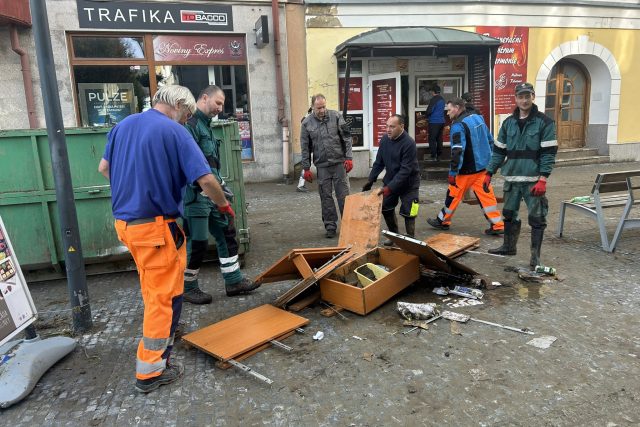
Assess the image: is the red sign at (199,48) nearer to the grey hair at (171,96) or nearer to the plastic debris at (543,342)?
the grey hair at (171,96)

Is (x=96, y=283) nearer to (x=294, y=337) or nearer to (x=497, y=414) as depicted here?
(x=294, y=337)

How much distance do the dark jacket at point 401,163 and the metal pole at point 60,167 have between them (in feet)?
10.8

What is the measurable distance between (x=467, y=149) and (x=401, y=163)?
1185 mm

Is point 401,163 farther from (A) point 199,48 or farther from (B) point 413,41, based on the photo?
(A) point 199,48

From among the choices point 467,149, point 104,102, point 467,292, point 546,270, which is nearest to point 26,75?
point 104,102

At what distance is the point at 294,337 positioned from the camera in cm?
357

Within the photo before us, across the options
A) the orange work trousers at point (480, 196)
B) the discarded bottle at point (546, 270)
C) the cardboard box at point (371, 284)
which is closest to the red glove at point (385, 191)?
the cardboard box at point (371, 284)

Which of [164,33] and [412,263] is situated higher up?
[164,33]

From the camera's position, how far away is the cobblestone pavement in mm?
2652

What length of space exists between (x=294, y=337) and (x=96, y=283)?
250cm

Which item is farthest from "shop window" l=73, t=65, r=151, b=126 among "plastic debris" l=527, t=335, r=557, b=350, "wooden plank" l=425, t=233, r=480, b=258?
"plastic debris" l=527, t=335, r=557, b=350

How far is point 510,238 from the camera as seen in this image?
5.26m

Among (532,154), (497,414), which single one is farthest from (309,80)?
(497,414)

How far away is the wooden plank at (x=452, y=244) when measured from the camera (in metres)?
5.22
